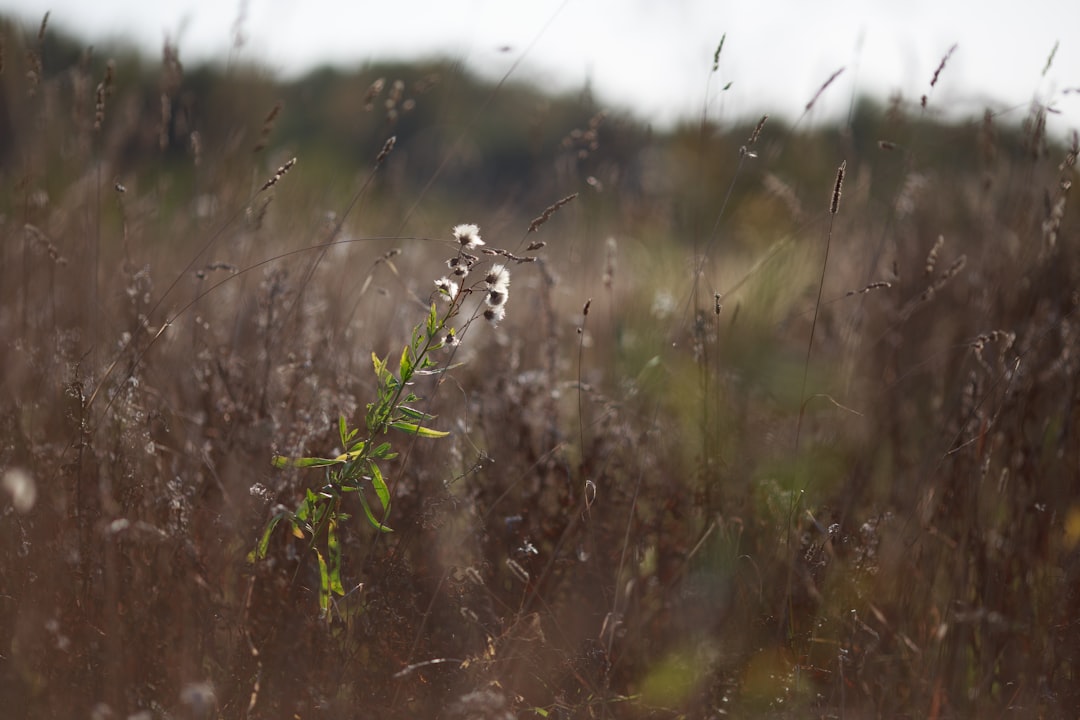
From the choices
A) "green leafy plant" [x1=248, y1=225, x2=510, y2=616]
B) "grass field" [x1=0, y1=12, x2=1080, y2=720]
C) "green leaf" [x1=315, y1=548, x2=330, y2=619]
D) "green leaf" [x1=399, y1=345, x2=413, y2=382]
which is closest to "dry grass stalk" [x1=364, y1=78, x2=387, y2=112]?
"grass field" [x1=0, y1=12, x2=1080, y2=720]

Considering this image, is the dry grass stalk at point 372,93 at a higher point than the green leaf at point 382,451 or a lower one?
higher

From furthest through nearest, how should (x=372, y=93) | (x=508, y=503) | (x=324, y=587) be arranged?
(x=372, y=93)
(x=508, y=503)
(x=324, y=587)

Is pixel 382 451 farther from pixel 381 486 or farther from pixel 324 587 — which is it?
pixel 324 587

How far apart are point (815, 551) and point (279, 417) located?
112cm

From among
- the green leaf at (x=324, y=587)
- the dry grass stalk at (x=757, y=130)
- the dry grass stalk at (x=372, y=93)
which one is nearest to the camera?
the green leaf at (x=324, y=587)

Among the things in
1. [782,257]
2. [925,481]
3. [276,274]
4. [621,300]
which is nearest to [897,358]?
[782,257]

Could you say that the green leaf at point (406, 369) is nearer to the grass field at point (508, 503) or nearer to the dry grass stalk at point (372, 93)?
the grass field at point (508, 503)

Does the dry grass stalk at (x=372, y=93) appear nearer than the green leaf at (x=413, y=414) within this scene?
No

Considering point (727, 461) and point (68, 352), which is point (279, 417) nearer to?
point (68, 352)

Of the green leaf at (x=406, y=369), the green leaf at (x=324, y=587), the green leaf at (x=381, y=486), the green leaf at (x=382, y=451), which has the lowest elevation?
the green leaf at (x=324, y=587)

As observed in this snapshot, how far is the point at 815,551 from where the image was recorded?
1.67 metres

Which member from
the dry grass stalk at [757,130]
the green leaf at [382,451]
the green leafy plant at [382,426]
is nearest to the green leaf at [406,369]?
the green leafy plant at [382,426]

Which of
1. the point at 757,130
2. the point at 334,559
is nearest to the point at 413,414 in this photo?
the point at 334,559

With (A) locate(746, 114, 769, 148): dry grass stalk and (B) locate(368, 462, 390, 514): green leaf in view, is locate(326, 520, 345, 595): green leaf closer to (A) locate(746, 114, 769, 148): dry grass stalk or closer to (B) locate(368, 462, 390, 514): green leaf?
(B) locate(368, 462, 390, 514): green leaf
